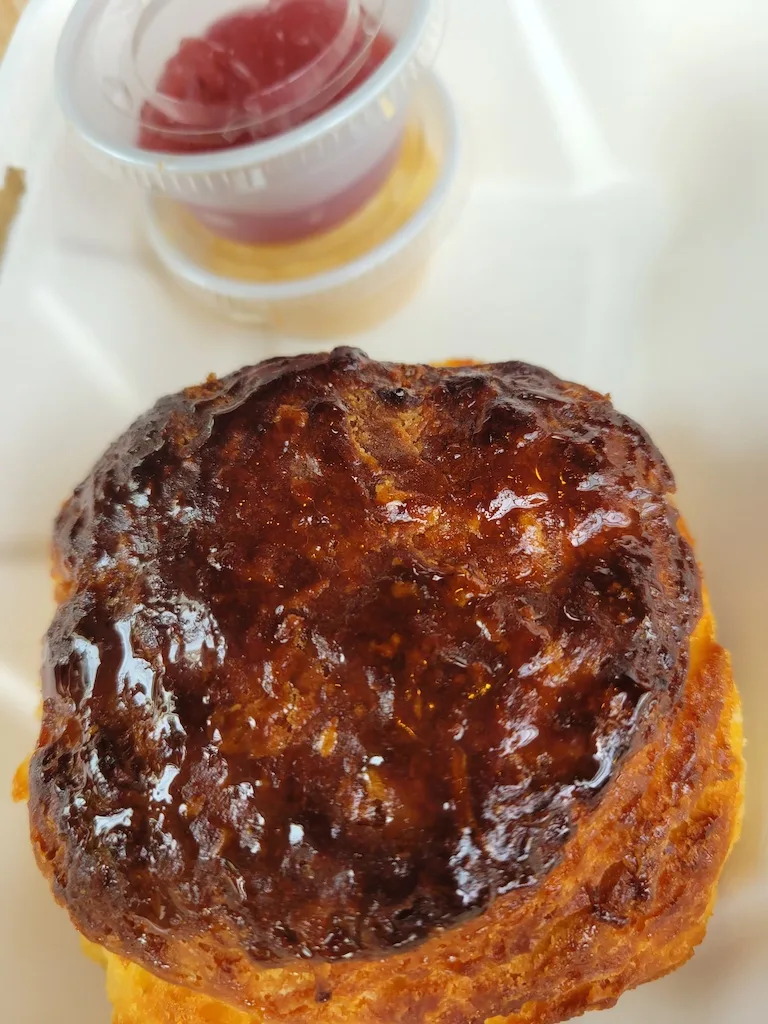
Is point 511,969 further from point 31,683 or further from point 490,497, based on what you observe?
point 31,683

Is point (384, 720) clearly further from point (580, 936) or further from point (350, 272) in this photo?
point (350, 272)

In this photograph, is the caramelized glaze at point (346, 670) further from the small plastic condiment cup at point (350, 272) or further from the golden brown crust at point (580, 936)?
the small plastic condiment cup at point (350, 272)

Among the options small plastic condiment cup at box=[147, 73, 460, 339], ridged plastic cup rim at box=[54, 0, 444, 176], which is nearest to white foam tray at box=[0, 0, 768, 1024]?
small plastic condiment cup at box=[147, 73, 460, 339]

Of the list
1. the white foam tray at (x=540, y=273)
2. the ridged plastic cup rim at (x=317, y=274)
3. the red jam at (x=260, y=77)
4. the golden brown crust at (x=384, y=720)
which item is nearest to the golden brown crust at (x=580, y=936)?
the golden brown crust at (x=384, y=720)

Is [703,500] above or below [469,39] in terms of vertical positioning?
below

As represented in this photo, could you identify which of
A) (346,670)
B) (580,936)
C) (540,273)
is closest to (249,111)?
(540,273)

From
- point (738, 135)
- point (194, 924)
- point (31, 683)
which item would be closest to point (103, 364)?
point (31, 683)
